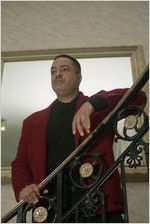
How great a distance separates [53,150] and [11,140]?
1.22 meters

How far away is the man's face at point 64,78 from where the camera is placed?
2598mm

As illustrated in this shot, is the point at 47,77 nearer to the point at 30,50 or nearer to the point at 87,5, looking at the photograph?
the point at 30,50

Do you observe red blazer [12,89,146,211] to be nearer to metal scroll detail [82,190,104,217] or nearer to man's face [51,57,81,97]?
man's face [51,57,81,97]

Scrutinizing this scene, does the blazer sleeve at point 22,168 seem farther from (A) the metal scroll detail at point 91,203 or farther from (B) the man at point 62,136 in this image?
(A) the metal scroll detail at point 91,203

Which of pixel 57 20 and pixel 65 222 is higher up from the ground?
pixel 57 20

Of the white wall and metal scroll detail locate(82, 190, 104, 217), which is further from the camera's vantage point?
the white wall

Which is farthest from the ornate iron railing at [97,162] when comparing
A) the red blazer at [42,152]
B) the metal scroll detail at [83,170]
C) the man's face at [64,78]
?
the man's face at [64,78]

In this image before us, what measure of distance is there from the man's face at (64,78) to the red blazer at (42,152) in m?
0.14

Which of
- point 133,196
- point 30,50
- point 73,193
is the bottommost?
point 133,196

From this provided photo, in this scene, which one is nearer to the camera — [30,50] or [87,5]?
[30,50]

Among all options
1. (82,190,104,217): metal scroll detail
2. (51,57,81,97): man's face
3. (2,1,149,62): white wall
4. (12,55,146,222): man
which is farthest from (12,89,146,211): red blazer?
(2,1,149,62): white wall

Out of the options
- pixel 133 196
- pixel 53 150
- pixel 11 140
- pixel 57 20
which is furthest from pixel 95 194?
pixel 57 20

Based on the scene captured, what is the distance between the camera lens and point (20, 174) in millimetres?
2227

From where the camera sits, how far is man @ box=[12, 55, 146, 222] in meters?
1.84
